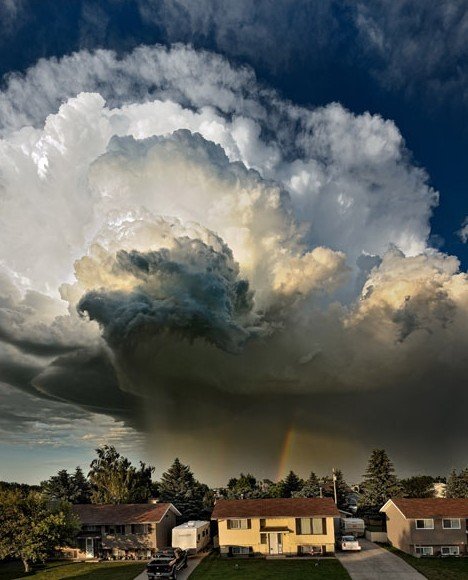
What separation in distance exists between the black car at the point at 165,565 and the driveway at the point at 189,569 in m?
0.49

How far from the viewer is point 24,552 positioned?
45.9 metres

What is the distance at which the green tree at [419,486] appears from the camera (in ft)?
382

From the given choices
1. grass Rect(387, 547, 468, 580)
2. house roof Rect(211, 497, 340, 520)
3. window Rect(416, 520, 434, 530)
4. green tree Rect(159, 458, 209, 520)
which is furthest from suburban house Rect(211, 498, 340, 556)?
green tree Rect(159, 458, 209, 520)

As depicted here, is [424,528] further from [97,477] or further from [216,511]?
[97,477]

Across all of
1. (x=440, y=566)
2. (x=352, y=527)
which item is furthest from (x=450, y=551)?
(x=352, y=527)

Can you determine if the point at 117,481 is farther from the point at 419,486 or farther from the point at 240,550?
the point at 419,486

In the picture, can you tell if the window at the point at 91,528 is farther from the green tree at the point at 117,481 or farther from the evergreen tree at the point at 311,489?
the evergreen tree at the point at 311,489

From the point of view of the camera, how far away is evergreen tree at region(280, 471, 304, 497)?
109050 mm

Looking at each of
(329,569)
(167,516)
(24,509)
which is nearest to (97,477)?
(167,516)

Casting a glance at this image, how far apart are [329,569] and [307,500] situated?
1255 centimetres

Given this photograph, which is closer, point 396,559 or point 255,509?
point 396,559

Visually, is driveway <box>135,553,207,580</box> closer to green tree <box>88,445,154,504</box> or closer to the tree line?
the tree line

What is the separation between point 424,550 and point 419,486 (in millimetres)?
92155

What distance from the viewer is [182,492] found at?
3246 inches
